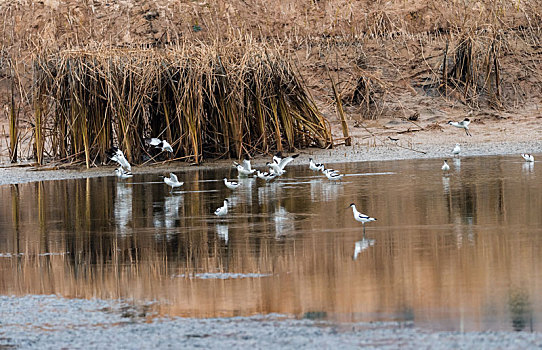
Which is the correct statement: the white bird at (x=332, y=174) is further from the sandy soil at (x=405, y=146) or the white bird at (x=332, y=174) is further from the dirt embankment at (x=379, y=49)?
the dirt embankment at (x=379, y=49)

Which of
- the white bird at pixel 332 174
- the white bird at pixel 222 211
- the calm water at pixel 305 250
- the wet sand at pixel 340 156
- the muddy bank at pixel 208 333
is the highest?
the wet sand at pixel 340 156

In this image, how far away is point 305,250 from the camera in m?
→ 8.76

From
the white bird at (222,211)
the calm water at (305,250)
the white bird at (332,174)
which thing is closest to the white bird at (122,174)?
the calm water at (305,250)

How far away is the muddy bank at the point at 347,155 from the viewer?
18.8m

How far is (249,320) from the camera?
21.0ft

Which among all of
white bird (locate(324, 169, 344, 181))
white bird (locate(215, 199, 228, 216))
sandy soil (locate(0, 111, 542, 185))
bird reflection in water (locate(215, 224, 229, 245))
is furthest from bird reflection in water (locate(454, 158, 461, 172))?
bird reflection in water (locate(215, 224, 229, 245))

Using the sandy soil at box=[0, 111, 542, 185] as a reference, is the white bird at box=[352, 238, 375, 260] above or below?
below

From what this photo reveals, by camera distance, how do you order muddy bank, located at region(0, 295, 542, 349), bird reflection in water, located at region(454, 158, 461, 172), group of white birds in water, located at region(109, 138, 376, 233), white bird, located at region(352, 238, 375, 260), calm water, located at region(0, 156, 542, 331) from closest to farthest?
muddy bank, located at region(0, 295, 542, 349)
calm water, located at region(0, 156, 542, 331)
white bird, located at region(352, 238, 375, 260)
group of white birds in water, located at region(109, 138, 376, 233)
bird reflection in water, located at region(454, 158, 461, 172)

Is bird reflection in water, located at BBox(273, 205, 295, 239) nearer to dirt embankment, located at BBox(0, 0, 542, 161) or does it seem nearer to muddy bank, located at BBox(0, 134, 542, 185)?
muddy bank, located at BBox(0, 134, 542, 185)

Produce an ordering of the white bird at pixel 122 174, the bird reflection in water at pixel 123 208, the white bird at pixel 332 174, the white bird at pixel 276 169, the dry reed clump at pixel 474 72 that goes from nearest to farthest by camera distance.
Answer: the bird reflection in water at pixel 123 208, the white bird at pixel 332 174, the white bird at pixel 276 169, the white bird at pixel 122 174, the dry reed clump at pixel 474 72

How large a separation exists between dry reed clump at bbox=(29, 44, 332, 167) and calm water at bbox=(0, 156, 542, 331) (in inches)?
175

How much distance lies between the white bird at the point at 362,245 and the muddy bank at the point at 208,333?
7.44 feet

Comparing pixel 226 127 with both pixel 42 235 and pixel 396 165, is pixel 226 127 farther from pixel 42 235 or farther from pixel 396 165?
pixel 42 235

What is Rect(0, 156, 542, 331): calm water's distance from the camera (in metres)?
6.70
